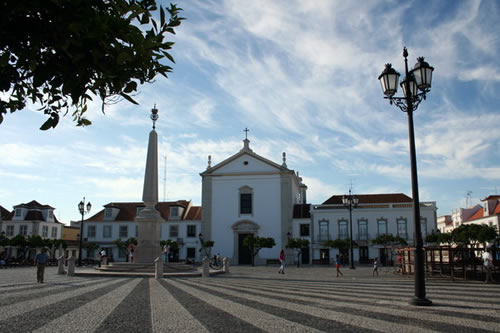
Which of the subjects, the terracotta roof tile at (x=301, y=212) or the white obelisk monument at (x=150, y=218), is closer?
the white obelisk monument at (x=150, y=218)

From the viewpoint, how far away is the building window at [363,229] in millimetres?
43875

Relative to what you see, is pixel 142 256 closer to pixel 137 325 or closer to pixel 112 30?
pixel 137 325

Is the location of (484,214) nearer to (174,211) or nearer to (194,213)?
(194,213)

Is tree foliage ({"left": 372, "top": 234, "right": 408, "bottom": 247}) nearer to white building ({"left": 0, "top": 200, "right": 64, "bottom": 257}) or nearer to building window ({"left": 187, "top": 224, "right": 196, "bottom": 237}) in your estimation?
building window ({"left": 187, "top": 224, "right": 196, "bottom": 237})

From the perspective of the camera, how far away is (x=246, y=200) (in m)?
46.5

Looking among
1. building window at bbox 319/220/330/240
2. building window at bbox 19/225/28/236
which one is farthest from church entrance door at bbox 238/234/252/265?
building window at bbox 19/225/28/236

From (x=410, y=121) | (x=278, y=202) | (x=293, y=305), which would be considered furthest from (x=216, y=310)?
(x=278, y=202)

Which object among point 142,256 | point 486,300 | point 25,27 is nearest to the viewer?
point 25,27

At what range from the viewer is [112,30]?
361 centimetres

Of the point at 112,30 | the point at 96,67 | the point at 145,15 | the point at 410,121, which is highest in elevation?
the point at 410,121

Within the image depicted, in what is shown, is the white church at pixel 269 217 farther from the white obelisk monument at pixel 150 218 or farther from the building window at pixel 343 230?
the white obelisk monument at pixel 150 218

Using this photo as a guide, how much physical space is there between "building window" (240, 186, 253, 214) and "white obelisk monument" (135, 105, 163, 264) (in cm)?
2155

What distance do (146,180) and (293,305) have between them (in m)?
17.5

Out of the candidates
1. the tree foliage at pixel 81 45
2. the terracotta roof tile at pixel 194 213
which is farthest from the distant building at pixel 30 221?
the tree foliage at pixel 81 45
